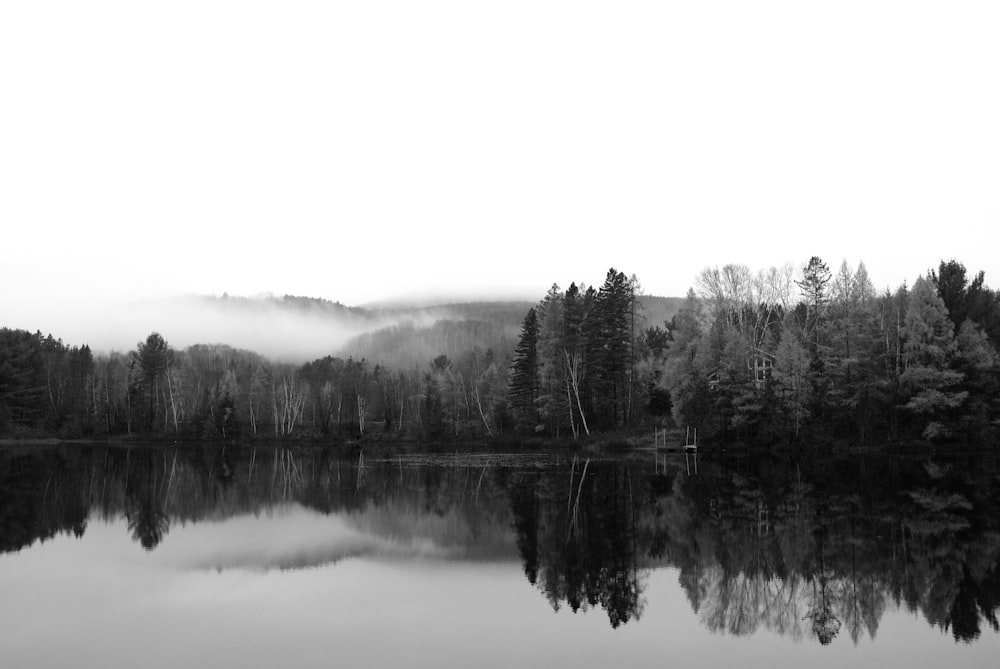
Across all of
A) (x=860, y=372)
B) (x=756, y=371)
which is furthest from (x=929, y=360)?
(x=756, y=371)

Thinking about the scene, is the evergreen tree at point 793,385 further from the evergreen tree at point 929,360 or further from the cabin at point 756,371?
the evergreen tree at point 929,360

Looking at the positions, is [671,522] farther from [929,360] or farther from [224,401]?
[224,401]

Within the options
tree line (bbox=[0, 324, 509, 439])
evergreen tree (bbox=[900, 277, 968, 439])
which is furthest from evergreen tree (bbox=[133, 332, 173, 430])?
evergreen tree (bbox=[900, 277, 968, 439])

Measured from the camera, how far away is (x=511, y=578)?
16.2 meters

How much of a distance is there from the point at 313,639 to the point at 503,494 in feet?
63.4

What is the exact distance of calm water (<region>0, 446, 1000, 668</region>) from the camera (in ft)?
37.9

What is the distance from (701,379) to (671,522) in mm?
38887

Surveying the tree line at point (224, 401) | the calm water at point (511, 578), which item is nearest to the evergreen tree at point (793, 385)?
the calm water at point (511, 578)

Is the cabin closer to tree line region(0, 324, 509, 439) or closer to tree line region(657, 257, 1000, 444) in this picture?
tree line region(657, 257, 1000, 444)

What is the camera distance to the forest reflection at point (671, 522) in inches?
547

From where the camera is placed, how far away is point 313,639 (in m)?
12.1

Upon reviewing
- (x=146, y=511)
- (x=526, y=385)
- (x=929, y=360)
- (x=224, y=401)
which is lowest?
(x=224, y=401)

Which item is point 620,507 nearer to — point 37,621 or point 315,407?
point 37,621

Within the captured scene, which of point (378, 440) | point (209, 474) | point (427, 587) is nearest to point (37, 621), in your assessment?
point (427, 587)
